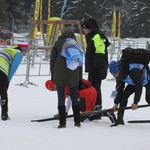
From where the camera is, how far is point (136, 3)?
55750 millimetres

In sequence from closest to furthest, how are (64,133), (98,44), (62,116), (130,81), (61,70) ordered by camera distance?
(64,133) → (61,70) → (62,116) → (130,81) → (98,44)

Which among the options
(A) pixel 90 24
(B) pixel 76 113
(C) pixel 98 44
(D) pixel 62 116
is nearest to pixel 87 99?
(B) pixel 76 113

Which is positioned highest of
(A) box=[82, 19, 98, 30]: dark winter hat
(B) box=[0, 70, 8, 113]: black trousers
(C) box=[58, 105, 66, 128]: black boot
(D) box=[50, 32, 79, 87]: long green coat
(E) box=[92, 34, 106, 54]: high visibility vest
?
(A) box=[82, 19, 98, 30]: dark winter hat

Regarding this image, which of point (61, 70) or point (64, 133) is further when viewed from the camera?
point (61, 70)

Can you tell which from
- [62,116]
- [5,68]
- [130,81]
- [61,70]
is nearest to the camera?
[61,70]

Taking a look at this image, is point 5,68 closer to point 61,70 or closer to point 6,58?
point 6,58

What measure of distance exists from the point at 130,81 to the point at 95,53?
2.58 ft

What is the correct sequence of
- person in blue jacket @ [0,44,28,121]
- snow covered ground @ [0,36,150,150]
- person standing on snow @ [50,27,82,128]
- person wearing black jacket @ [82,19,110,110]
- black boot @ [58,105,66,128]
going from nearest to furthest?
snow covered ground @ [0,36,150,150] → person standing on snow @ [50,27,82,128] → black boot @ [58,105,66,128] → person in blue jacket @ [0,44,28,121] → person wearing black jacket @ [82,19,110,110]

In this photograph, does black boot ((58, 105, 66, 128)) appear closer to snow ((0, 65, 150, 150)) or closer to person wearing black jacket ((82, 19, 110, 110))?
snow ((0, 65, 150, 150))

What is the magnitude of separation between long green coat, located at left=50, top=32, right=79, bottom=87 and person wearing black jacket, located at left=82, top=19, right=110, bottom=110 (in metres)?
0.72

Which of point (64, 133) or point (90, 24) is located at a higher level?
point (90, 24)

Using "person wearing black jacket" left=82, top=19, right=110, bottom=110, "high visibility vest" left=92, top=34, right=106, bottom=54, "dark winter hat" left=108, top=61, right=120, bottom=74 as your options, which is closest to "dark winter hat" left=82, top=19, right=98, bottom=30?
"person wearing black jacket" left=82, top=19, right=110, bottom=110

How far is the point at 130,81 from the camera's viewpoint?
227 inches

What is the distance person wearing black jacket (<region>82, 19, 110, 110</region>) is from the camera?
Answer: 6195 mm
